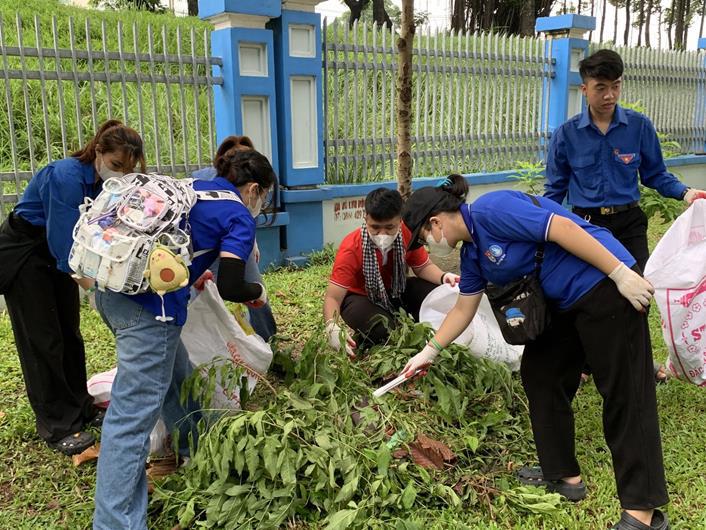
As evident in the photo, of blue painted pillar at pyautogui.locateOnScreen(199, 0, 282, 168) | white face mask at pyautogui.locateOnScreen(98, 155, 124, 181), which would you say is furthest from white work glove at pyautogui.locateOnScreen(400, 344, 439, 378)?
blue painted pillar at pyautogui.locateOnScreen(199, 0, 282, 168)

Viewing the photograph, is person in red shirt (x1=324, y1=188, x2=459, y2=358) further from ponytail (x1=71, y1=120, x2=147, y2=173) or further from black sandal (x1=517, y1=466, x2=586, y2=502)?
ponytail (x1=71, y1=120, x2=147, y2=173)

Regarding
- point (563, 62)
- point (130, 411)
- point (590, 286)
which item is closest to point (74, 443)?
point (130, 411)

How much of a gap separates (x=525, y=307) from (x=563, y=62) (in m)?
6.64

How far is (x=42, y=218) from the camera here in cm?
273

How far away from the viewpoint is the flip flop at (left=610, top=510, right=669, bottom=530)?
2.24 meters

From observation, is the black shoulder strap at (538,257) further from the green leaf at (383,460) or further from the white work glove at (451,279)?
the white work glove at (451,279)

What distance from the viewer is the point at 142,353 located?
7.16 ft

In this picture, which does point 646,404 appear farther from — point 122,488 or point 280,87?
point 280,87

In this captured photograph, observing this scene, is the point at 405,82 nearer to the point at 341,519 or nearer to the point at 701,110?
the point at 341,519

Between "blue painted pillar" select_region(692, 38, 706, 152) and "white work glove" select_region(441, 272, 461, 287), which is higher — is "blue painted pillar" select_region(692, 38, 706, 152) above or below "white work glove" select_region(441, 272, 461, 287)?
above

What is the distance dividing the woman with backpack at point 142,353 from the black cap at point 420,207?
0.56 meters

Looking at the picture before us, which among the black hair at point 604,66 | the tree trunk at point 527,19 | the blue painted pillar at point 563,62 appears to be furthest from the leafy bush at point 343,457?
the tree trunk at point 527,19

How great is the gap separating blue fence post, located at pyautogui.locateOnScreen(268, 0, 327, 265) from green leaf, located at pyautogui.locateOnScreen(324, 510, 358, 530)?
12.7 feet

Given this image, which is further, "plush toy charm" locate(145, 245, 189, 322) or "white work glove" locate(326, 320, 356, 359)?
"white work glove" locate(326, 320, 356, 359)
